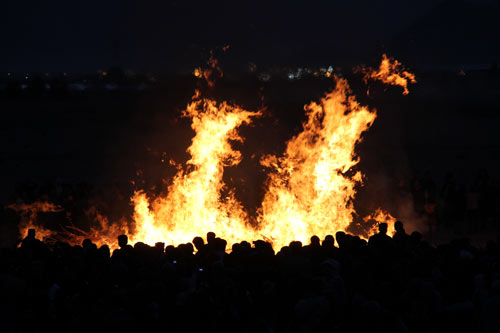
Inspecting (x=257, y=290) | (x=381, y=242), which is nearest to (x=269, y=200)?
(x=381, y=242)

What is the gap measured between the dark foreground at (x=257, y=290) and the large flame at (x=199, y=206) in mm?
4127

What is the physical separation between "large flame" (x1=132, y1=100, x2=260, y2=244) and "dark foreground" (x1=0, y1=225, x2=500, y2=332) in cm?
413

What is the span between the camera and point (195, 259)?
22.0ft

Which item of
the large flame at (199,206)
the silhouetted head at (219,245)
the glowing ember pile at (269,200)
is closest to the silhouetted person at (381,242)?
the silhouetted head at (219,245)

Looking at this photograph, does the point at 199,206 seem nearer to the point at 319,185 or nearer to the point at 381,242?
the point at 319,185

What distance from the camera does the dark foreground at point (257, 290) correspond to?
4.91m

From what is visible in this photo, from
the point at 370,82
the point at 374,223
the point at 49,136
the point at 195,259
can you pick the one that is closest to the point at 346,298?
the point at 195,259

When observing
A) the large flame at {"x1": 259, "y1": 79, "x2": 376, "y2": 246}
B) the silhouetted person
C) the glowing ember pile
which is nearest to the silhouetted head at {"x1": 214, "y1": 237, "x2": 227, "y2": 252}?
the silhouetted person

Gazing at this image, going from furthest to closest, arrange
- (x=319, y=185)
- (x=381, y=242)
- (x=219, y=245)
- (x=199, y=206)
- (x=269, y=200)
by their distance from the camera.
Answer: (x=269, y=200) < (x=199, y=206) < (x=319, y=185) < (x=219, y=245) < (x=381, y=242)

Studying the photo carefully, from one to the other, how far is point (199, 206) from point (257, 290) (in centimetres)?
585

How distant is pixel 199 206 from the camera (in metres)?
11.4

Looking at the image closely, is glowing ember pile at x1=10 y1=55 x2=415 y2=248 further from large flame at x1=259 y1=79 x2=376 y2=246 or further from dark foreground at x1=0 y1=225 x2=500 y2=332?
dark foreground at x1=0 y1=225 x2=500 y2=332

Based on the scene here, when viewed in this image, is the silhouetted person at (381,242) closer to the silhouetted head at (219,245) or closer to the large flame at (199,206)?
the silhouetted head at (219,245)

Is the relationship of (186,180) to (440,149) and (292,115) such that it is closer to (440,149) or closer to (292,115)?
(440,149)
